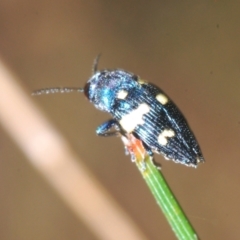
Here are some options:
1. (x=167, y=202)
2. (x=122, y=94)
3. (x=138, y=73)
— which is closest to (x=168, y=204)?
(x=167, y=202)

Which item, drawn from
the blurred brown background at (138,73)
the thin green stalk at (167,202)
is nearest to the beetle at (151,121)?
the thin green stalk at (167,202)

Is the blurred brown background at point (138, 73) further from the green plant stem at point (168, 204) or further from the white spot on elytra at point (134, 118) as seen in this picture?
the green plant stem at point (168, 204)

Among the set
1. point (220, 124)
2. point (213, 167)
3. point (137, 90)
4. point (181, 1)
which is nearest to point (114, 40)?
point (181, 1)

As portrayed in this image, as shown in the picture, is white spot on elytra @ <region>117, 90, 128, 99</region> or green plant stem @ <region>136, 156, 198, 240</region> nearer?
green plant stem @ <region>136, 156, 198, 240</region>

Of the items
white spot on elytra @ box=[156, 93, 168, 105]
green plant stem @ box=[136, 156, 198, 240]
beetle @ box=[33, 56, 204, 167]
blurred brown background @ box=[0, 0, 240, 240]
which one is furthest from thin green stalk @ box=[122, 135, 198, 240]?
blurred brown background @ box=[0, 0, 240, 240]


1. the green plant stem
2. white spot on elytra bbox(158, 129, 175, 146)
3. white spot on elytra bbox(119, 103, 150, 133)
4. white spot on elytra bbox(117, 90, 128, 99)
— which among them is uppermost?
white spot on elytra bbox(117, 90, 128, 99)

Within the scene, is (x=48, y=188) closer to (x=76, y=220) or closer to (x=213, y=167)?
(x=76, y=220)

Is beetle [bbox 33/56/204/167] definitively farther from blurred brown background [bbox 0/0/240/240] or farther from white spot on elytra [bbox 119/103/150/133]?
blurred brown background [bbox 0/0/240/240]

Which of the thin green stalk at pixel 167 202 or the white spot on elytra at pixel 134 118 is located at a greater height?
the white spot on elytra at pixel 134 118
